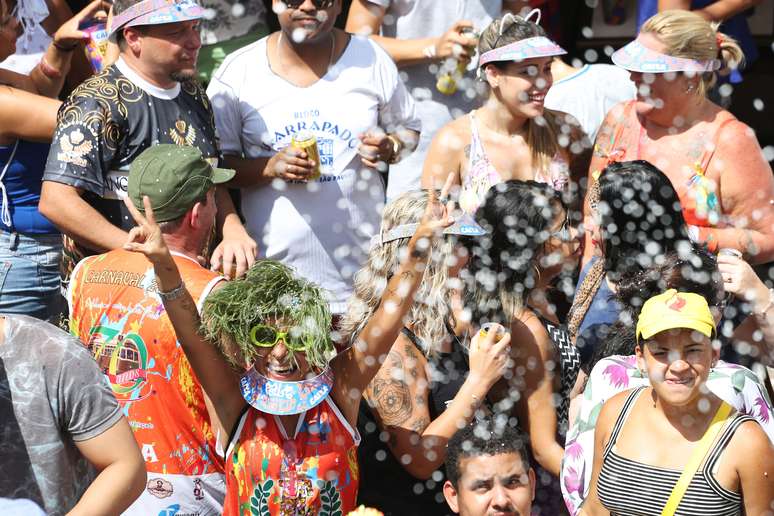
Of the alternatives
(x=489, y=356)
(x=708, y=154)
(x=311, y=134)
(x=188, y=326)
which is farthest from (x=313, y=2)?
(x=188, y=326)

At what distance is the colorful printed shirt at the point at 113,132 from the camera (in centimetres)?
420

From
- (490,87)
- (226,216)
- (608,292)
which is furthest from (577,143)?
(226,216)

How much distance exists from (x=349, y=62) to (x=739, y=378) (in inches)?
88.8

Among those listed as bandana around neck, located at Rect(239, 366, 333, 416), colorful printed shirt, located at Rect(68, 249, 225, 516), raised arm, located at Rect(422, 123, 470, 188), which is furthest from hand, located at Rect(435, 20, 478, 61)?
bandana around neck, located at Rect(239, 366, 333, 416)

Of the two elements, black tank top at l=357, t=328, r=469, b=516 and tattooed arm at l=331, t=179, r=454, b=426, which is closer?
tattooed arm at l=331, t=179, r=454, b=426

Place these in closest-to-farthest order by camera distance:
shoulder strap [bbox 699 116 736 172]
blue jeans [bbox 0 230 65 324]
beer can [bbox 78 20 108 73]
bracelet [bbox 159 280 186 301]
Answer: bracelet [bbox 159 280 186 301] → blue jeans [bbox 0 230 65 324] → shoulder strap [bbox 699 116 736 172] → beer can [bbox 78 20 108 73]

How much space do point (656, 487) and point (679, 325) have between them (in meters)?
0.44

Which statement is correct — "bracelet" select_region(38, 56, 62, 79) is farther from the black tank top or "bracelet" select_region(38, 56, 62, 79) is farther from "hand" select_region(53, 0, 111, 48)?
the black tank top

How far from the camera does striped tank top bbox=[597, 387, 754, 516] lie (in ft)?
10.5

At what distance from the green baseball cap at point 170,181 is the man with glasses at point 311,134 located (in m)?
1.12

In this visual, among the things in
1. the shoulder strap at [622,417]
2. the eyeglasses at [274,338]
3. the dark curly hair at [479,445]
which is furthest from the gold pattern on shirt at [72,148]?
the shoulder strap at [622,417]

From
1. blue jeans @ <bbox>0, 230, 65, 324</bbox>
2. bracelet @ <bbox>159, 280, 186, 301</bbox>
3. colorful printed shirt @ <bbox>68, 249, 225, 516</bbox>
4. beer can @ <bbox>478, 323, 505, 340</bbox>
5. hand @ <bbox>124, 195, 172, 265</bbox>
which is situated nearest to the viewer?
hand @ <bbox>124, 195, 172, 265</bbox>

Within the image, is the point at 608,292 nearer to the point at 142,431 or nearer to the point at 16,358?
the point at 142,431

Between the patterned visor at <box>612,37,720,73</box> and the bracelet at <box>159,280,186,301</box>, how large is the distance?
2.15 m
